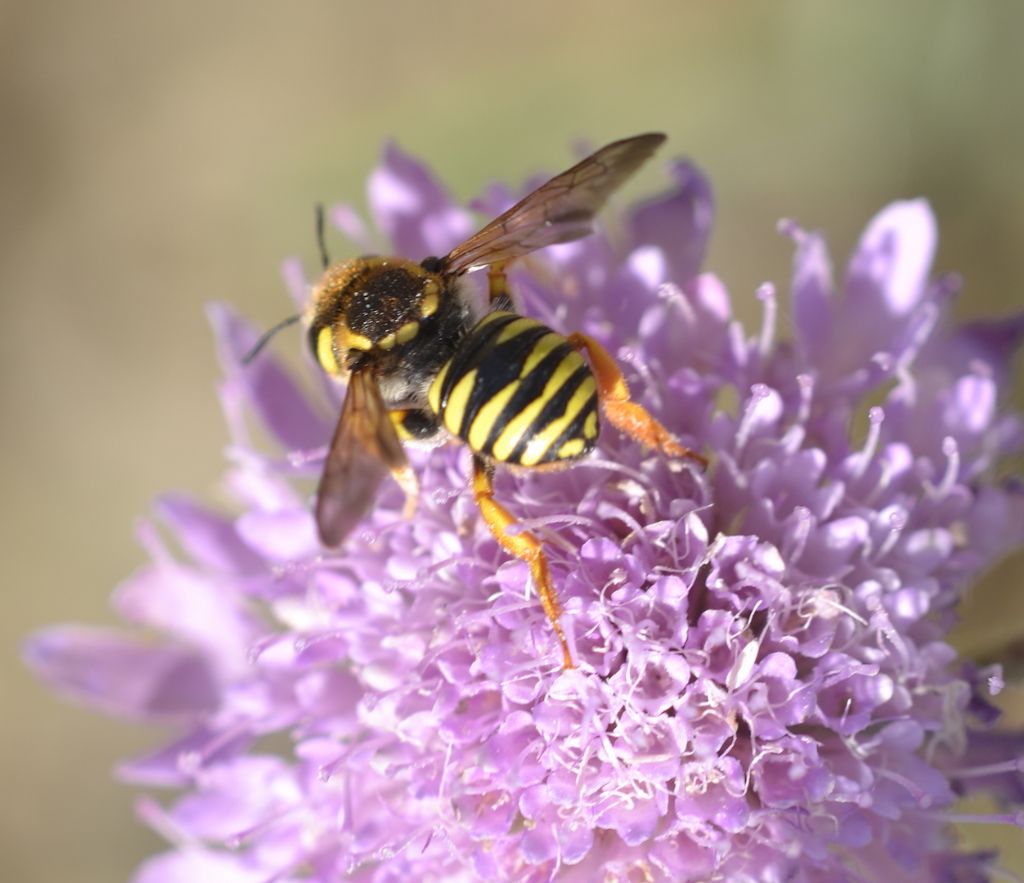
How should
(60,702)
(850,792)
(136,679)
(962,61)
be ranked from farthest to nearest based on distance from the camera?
(60,702) < (962,61) < (136,679) < (850,792)

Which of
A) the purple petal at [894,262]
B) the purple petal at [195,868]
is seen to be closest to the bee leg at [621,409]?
the purple petal at [894,262]

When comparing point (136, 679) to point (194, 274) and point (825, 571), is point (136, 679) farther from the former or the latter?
point (194, 274)

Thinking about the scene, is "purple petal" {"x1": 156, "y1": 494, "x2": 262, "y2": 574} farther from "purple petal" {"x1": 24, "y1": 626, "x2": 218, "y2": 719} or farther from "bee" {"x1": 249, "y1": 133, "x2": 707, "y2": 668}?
"bee" {"x1": 249, "y1": 133, "x2": 707, "y2": 668}

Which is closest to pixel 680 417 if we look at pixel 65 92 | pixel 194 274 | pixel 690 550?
pixel 690 550

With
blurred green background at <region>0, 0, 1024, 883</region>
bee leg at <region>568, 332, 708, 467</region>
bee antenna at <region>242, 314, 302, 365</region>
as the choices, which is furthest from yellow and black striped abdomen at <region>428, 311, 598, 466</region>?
blurred green background at <region>0, 0, 1024, 883</region>

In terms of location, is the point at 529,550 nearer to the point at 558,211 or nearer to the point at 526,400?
the point at 526,400

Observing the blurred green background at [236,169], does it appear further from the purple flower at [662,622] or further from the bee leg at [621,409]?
the bee leg at [621,409]
